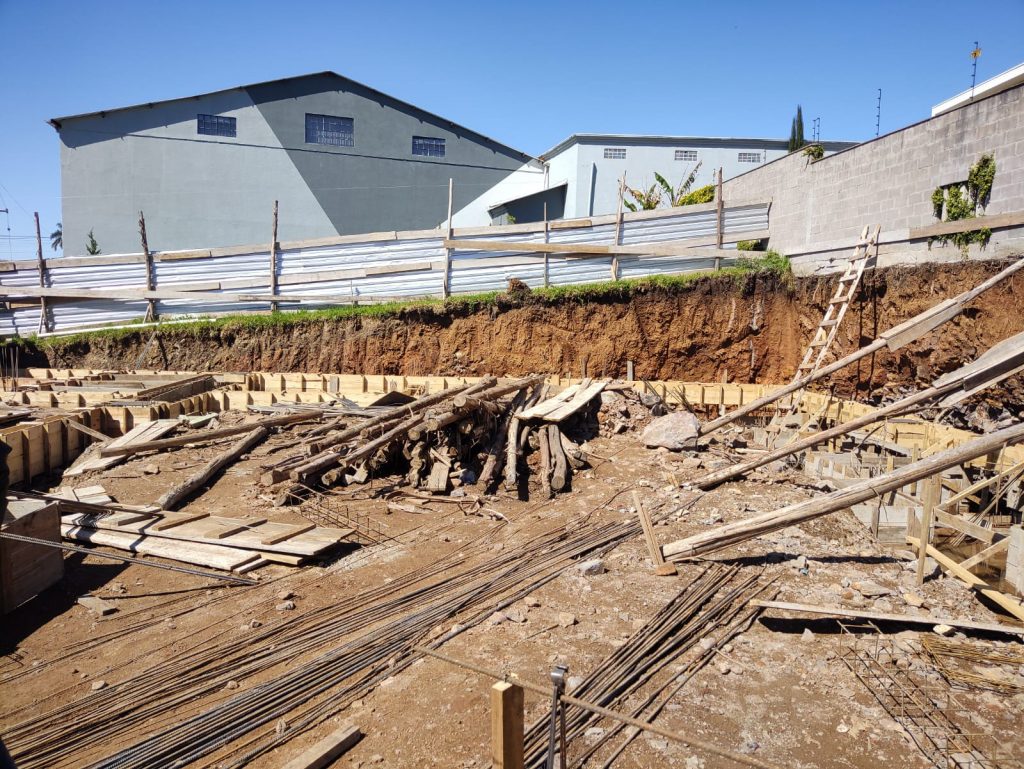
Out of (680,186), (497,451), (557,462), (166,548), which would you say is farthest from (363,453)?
(680,186)

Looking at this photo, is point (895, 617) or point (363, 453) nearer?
point (895, 617)

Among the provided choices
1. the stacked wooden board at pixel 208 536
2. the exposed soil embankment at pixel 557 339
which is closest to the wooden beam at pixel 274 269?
the exposed soil embankment at pixel 557 339

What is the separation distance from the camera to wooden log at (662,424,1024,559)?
16.1 ft

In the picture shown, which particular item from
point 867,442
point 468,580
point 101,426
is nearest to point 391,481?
point 468,580

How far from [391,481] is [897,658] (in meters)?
6.50

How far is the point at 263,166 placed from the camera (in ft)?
79.3

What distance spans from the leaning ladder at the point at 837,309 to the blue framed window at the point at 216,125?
73.6 feet

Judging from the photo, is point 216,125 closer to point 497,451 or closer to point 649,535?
point 497,451

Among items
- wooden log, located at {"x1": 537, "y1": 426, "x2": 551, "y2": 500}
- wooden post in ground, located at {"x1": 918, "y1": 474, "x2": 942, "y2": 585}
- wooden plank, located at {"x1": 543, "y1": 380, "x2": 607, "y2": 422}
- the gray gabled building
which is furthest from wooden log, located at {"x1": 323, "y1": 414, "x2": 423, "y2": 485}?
the gray gabled building

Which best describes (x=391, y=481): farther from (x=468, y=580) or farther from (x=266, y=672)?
(x=266, y=672)

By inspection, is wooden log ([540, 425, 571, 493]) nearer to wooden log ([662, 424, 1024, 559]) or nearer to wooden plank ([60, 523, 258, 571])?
wooden log ([662, 424, 1024, 559])

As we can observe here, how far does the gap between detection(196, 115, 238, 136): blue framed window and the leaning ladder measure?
22424 millimetres

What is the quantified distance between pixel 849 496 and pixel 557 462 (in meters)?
4.51

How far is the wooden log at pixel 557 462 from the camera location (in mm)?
8781
